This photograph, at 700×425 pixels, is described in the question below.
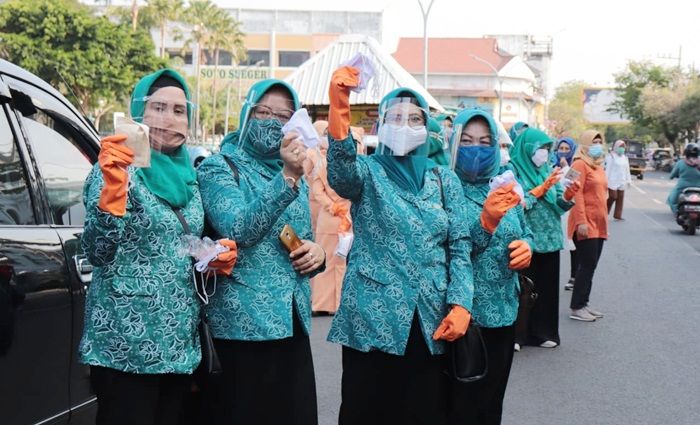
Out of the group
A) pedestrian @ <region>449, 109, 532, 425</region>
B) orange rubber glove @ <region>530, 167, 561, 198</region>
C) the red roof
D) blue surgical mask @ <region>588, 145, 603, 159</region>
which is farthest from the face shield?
the red roof

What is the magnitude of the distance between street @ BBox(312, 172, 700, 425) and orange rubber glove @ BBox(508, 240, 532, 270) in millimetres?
1656

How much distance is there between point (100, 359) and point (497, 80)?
277 ft

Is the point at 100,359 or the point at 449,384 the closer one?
the point at 100,359

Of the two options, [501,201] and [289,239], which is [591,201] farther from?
[289,239]

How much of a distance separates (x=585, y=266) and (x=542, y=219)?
61.2 inches

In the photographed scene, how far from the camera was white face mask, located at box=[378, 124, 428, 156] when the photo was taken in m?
3.69

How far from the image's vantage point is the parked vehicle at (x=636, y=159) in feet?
155

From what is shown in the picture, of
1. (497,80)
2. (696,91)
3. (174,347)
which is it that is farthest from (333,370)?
(497,80)

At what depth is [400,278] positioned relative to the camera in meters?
3.63

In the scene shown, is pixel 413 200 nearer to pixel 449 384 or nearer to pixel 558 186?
pixel 449 384

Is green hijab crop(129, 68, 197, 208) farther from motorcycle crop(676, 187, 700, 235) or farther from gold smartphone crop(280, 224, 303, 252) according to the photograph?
motorcycle crop(676, 187, 700, 235)

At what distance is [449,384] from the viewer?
390 centimetres

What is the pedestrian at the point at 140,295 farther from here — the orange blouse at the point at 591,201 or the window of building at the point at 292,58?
the window of building at the point at 292,58

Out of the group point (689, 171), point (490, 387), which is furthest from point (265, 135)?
point (689, 171)
